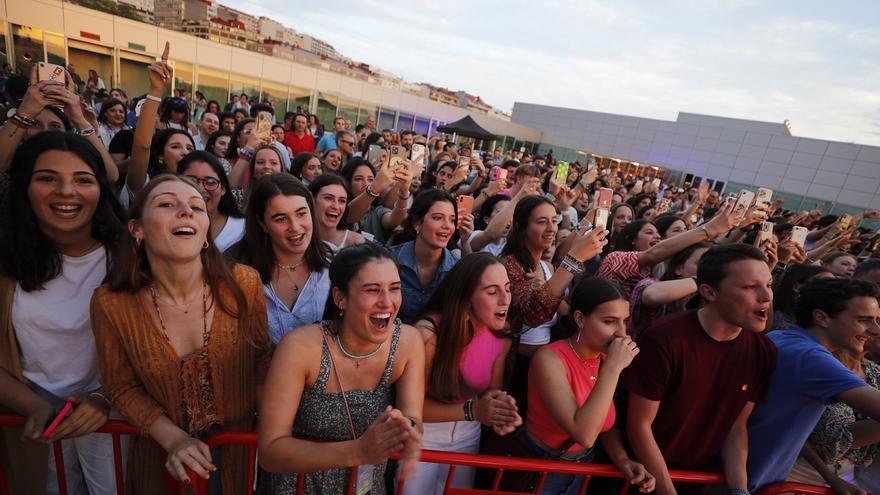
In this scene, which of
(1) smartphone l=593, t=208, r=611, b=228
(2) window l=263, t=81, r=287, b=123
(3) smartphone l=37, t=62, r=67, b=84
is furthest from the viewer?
(2) window l=263, t=81, r=287, b=123

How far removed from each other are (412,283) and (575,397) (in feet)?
4.38

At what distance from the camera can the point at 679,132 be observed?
29.6m

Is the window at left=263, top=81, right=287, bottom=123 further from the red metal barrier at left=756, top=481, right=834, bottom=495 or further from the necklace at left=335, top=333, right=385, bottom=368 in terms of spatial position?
the red metal barrier at left=756, top=481, right=834, bottom=495

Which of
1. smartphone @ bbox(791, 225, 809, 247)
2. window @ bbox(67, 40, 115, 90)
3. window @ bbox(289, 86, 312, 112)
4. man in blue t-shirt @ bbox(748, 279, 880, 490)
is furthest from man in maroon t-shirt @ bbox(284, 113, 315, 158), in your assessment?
window @ bbox(289, 86, 312, 112)

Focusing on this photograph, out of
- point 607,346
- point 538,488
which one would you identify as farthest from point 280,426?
point 607,346

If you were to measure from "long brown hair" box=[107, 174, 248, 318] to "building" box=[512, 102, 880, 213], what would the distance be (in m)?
32.9

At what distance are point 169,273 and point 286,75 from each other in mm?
23021

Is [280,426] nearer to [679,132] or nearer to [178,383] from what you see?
[178,383]

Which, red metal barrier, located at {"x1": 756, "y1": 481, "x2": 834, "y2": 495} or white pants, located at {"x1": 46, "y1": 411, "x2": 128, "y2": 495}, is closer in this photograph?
white pants, located at {"x1": 46, "y1": 411, "x2": 128, "y2": 495}

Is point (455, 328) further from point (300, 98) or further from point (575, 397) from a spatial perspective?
point (300, 98)

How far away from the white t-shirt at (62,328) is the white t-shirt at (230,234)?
0.84 meters

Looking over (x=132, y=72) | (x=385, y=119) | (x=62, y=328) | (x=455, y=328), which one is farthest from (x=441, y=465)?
(x=385, y=119)

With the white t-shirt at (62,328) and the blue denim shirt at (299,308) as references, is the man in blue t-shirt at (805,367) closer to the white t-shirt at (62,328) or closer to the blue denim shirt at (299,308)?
the blue denim shirt at (299,308)

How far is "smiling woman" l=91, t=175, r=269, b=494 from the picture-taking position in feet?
5.47
